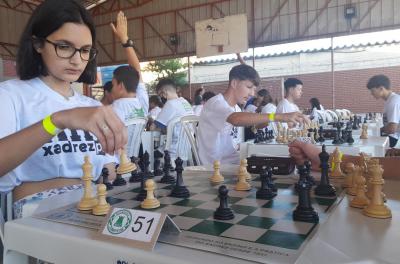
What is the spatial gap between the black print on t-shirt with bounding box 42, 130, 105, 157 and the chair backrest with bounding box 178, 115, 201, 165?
1218mm

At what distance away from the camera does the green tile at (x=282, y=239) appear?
0.65 metres

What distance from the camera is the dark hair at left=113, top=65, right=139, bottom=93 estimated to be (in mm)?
3291

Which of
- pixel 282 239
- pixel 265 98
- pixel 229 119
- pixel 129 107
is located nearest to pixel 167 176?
pixel 282 239

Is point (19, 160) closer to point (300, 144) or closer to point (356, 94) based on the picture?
point (300, 144)

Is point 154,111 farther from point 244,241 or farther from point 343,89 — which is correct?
point 343,89

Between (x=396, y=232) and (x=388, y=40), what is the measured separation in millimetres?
9794

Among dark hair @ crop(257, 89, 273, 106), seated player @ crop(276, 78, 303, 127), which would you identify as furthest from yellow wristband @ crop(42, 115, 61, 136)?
dark hair @ crop(257, 89, 273, 106)

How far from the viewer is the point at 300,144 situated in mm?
1384

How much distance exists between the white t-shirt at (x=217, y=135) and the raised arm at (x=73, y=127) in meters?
1.75

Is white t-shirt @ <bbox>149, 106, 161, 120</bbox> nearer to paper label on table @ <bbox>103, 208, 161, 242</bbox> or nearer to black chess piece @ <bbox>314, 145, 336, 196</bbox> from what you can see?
black chess piece @ <bbox>314, 145, 336, 196</bbox>

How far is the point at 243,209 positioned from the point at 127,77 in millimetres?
2663

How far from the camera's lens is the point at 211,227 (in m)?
0.76

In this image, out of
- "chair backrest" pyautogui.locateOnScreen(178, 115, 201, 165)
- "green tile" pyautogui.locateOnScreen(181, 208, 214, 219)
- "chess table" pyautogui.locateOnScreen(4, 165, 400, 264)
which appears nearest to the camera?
"chess table" pyautogui.locateOnScreen(4, 165, 400, 264)

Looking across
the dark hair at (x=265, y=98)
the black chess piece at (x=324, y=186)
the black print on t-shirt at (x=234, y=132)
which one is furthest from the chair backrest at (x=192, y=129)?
the dark hair at (x=265, y=98)
